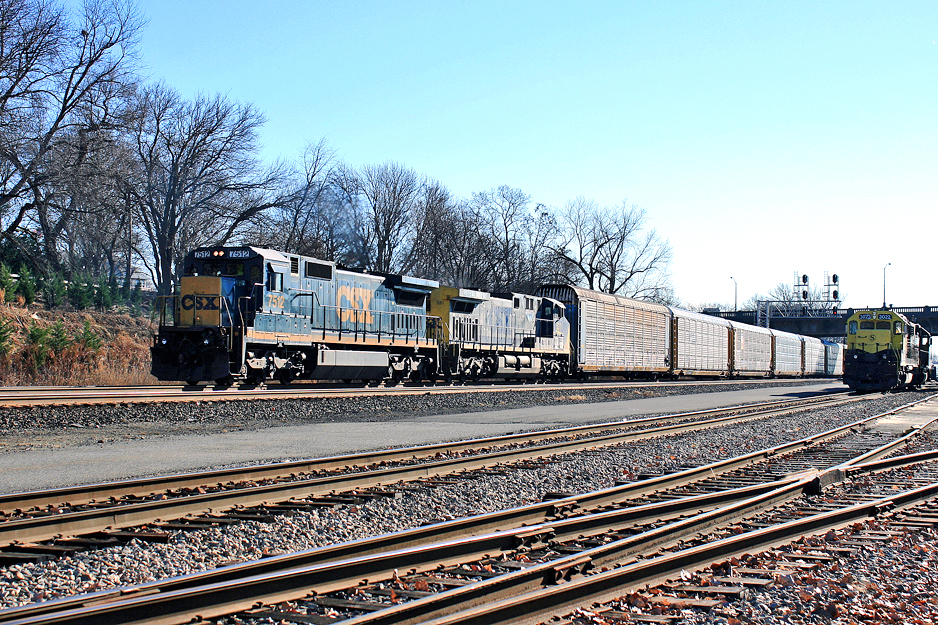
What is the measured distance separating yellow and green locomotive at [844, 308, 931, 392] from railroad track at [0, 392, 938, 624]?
81.3ft

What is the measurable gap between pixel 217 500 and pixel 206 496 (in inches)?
3.8

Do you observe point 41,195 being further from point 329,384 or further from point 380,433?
point 380,433

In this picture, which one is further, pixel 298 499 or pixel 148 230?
pixel 148 230

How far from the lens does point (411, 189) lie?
57.3m

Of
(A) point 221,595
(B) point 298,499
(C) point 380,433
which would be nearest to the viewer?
(A) point 221,595

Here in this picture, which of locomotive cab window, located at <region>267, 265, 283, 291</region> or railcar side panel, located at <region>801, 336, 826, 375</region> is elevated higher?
locomotive cab window, located at <region>267, 265, 283, 291</region>

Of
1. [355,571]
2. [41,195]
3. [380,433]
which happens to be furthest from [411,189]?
[355,571]

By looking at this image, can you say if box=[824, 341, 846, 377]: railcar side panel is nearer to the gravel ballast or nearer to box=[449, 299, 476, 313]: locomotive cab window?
box=[449, 299, 476, 313]: locomotive cab window

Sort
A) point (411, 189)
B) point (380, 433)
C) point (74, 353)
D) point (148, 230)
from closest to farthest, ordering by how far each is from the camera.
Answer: point (380, 433)
point (74, 353)
point (148, 230)
point (411, 189)

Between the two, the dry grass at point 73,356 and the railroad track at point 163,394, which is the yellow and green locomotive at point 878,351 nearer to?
the railroad track at point 163,394

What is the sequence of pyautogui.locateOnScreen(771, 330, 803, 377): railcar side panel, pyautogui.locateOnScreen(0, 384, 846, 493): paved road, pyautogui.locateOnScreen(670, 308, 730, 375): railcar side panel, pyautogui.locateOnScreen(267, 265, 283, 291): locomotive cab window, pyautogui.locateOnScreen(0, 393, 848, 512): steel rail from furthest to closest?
pyautogui.locateOnScreen(771, 330, 803, 377): railcar side panel
pyautogui.locateOnScreen(670, 308, 730, 375): railcar side panel
pyautogui.locateOnScreen(267, 265, 283, 291): locomotive cab window
pyautogui.locateOnScreen(0, 384, 846, 493): paved road
pyautogui.locateOnScreen(0, 393, 848, 512): steel rail

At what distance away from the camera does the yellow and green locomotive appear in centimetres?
2948

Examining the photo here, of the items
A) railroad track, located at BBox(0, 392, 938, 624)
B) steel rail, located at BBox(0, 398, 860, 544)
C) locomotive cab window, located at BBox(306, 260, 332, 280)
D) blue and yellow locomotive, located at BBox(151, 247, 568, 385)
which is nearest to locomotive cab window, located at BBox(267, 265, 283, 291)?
blue and yellow locomotive, located at BBox(151, 247, 568, 385)

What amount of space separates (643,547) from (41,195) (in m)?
30.9
